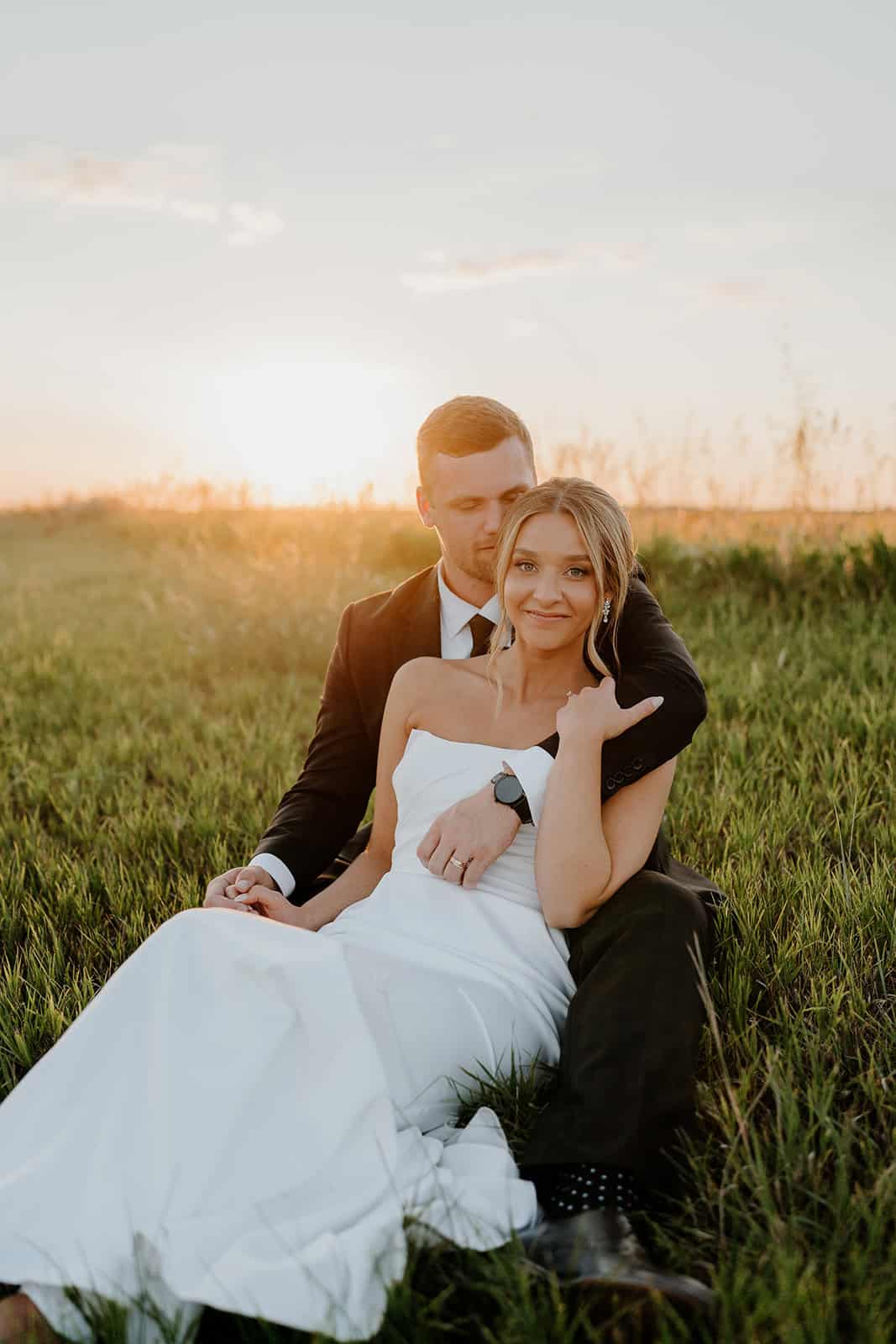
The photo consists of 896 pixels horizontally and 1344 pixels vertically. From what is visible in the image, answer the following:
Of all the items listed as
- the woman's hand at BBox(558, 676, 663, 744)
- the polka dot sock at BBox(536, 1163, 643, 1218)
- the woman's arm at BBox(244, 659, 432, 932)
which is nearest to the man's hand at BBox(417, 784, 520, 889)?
the woman's hand at BBox(558, 676, 663, 744)

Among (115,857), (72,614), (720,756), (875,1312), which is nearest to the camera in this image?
(875,1312)

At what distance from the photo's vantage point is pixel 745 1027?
106 inches

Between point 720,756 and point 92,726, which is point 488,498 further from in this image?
point 92,726

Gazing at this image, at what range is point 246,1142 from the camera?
1985 mm

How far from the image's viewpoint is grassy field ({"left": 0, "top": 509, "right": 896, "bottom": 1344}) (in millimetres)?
1886

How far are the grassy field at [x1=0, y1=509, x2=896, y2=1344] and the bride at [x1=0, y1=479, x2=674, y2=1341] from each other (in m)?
0.11

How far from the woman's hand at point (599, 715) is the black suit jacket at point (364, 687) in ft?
0.51

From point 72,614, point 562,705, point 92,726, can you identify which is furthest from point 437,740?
point 72,614

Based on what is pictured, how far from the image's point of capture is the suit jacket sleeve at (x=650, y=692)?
283 centimetres

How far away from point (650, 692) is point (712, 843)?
126 centimetres

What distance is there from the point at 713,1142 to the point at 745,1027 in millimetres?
434

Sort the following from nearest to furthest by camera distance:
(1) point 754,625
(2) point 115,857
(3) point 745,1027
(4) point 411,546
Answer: (3) point 745,1027
(2) point 115,857
(1) point 754,625
(4) point 411,546

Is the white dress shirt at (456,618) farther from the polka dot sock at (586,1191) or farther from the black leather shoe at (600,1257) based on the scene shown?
the black leather shoe at (600,1257)

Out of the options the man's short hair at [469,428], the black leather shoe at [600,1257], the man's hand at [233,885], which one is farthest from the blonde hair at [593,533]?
the black leather shoe at [600,1257]
